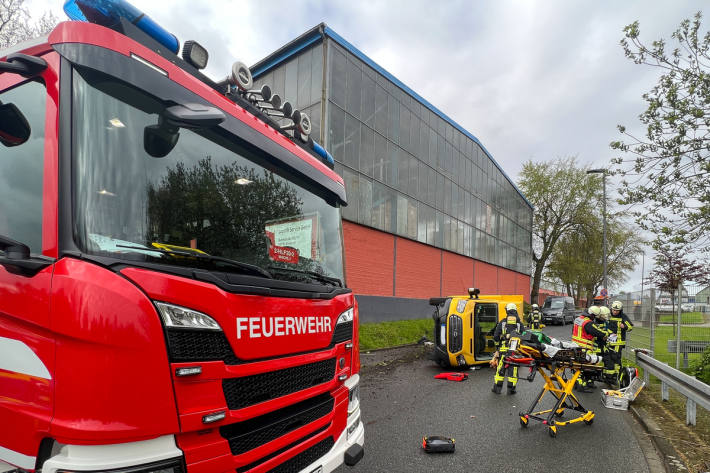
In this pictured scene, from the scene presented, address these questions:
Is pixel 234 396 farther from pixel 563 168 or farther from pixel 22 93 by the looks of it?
pixel 563 168

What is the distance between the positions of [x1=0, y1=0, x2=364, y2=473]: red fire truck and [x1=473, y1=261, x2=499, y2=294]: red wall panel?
26998 mm

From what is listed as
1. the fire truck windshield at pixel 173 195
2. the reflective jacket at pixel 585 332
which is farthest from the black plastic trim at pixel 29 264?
the reflective jacket at pixel 585 332

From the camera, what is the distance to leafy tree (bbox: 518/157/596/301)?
121 feet

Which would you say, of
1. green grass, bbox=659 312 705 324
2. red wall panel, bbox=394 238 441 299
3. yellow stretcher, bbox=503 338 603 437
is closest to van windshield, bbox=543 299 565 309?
red wall panel, bbox=394 238 441 299

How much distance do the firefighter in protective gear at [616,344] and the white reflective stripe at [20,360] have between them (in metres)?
8.35

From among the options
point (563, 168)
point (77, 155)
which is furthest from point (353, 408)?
point (563, 168)

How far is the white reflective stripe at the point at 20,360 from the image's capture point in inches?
65.2

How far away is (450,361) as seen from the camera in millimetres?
9281

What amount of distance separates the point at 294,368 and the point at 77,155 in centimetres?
159

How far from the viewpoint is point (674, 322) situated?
9664 millimetres

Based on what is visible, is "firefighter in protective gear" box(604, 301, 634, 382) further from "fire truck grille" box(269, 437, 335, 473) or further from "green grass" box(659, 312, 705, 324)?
"fire truck grille" box(269, 437, 335, 473)

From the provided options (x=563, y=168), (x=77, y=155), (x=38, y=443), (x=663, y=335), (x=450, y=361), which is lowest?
(x=450, y=361)

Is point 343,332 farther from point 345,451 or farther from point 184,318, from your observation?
point 184,318

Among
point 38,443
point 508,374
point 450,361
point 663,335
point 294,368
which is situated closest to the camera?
point 38,443
